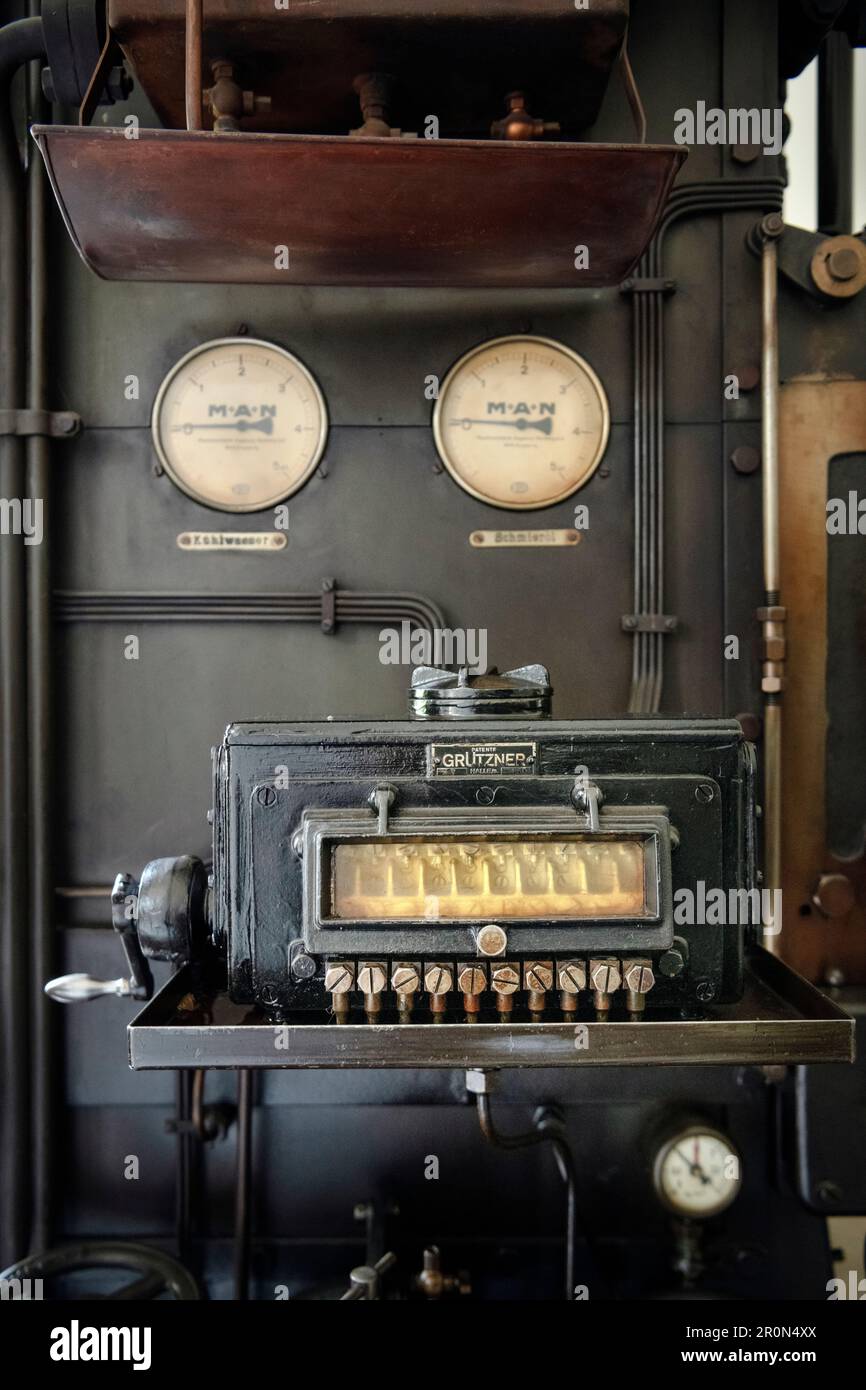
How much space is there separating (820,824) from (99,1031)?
2.03 metres

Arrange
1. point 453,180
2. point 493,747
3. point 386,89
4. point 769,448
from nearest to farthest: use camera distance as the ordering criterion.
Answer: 1. point 493,747
2. point 453,180
3. point 386,89
4. point 769,448

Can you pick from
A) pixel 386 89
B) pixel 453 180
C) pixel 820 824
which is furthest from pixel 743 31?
pixel 820 824

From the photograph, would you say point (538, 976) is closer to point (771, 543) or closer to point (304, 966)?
point (304, 966)

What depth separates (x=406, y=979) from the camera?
131 cm

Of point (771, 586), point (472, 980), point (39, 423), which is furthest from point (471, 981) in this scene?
point (39, 423)

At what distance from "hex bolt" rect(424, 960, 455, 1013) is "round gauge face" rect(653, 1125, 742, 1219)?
1112 millimetres

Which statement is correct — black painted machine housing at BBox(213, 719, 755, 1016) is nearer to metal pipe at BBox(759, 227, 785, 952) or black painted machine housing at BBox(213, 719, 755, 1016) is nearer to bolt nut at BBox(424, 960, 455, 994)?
bolt nut at BBox(424, 960, 455, 994)

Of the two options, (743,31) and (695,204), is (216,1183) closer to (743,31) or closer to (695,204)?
(695,204)

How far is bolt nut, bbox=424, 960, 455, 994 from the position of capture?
131 cm

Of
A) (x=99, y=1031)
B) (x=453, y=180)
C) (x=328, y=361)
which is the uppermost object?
(x=453, y=180)

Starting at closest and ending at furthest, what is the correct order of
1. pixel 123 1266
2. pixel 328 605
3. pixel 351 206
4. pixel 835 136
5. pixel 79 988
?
pixel 79 988
pixel 351 206
pixel 123 1266
pixel 328 605
pixel 835 136

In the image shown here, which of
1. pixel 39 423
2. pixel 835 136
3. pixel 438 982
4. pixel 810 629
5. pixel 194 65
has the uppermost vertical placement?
pixel 835 136

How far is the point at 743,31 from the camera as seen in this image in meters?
2.20

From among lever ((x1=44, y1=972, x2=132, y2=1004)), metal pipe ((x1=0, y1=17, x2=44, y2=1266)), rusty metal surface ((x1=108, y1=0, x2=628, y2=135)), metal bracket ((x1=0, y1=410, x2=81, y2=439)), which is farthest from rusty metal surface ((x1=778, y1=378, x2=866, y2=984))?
metal pipe ((x1=0, y1=17, x2=44, y2=1266))
